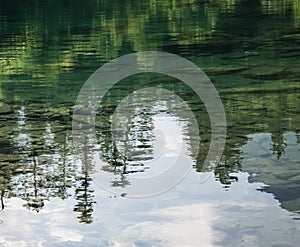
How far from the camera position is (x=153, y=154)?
10.9 metres

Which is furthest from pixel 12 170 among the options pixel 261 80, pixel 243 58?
pixel 243 58

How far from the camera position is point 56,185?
9703 millimetres

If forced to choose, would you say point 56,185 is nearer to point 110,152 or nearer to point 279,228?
point 110,152

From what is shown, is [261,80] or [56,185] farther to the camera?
[261,80]

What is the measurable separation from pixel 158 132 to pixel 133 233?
13.2 ft

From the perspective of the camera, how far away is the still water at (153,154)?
323 inches

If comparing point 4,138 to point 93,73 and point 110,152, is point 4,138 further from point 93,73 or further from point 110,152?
point 93,73

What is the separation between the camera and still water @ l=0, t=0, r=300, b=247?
8.20m

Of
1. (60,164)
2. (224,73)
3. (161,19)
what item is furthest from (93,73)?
(161,19)

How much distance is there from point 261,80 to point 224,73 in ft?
A: 4.03

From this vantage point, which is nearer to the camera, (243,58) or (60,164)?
(60,164)

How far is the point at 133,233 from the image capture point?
807 centimetres

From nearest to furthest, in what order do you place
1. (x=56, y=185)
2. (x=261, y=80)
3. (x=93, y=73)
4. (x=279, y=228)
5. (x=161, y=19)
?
1. (x=279, y=228)
2. (x=56, y=185)
3. (x=261, y=80)
4. (x=93, y=73)
5. (x=161, y=19)

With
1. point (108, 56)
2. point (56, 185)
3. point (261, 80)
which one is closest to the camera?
point (56, 185)
